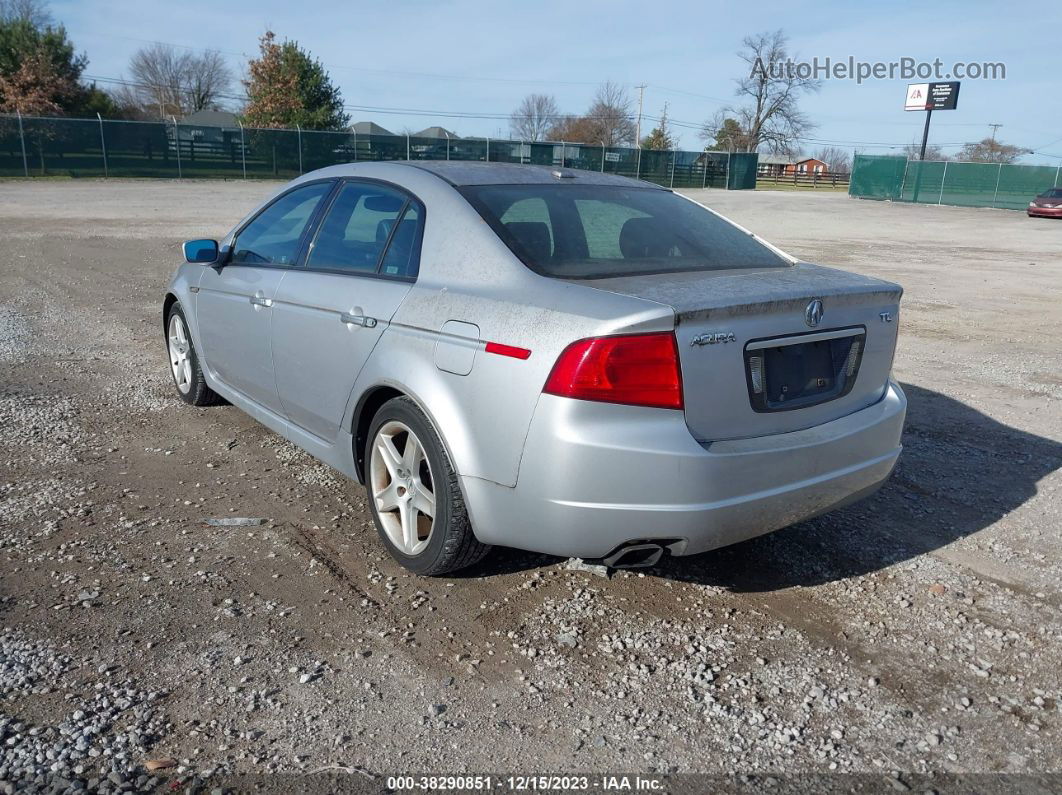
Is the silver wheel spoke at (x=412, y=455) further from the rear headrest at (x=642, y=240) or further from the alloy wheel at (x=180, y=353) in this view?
the alloy wheel at (x=180, y=353)

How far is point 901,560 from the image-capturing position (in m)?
3.72

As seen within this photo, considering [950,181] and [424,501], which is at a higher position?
[950,181]

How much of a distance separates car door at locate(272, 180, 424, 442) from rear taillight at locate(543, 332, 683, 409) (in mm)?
949

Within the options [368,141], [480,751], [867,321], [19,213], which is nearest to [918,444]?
[867,321]

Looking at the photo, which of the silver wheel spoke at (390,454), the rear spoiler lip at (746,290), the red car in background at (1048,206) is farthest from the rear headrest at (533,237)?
the red car in background at (1048,206)

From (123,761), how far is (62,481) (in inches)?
93.4

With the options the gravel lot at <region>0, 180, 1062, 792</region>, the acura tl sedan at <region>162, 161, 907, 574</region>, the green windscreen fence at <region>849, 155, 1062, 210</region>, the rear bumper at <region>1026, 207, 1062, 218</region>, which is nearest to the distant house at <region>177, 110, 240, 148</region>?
the green windscreen fence at <region>849, 155, 1062, 210</region>

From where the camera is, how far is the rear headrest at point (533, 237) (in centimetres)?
324

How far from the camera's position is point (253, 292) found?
434cm

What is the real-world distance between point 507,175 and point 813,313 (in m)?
1.54

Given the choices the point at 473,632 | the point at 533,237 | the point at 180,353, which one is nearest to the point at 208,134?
the point at 180,353

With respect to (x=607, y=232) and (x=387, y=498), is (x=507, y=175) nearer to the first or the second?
(x=607, y=232)

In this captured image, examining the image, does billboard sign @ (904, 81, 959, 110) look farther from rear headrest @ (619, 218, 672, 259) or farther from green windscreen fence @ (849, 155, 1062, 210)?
rear headrest @ (619, 218, 672, 259)

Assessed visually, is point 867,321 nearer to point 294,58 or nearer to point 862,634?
point 862,634
